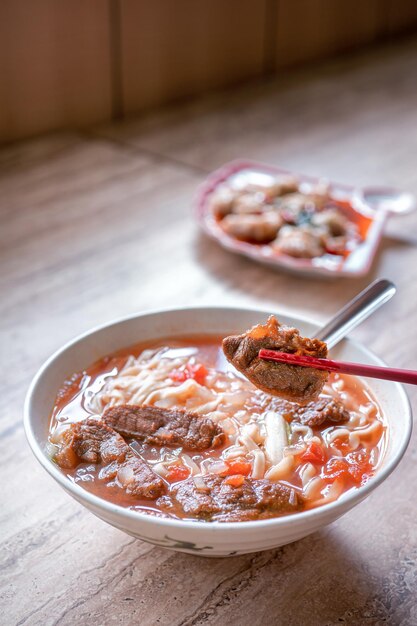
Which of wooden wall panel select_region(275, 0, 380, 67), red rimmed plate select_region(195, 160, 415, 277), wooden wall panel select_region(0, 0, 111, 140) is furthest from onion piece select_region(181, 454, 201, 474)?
wooden wall panel select_region(275, 0, 380, 67)

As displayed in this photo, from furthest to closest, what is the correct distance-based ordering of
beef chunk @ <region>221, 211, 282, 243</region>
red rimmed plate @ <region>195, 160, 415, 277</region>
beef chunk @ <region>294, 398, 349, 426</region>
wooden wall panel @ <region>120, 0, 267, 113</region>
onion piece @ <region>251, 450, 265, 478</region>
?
1. wooden wall panel @ <region>120, 0, 267, 113</region>
2. beef chunk @ <region>221, 211, 282, 243</region>
3. red rimmed plate @ <region>195, 160, 415, 277</region>
4. beef chunk @ <region>294, 398, 349, 426</region>
5. onion piece @ <region>251, 450, 265, 478</region>

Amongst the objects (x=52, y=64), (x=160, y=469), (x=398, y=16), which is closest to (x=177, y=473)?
(x=160, y=469)

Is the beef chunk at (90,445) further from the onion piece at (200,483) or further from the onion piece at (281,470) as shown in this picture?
the onion piece at (281,470)

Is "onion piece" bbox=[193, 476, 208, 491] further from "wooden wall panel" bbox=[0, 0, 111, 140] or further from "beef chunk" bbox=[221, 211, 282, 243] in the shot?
"wooden wall panel" bbox=[0, 0, 111, 140]

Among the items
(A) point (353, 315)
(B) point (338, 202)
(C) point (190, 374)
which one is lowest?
(B) point (338, 202)

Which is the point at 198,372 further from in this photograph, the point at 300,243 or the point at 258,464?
the point at 300,243

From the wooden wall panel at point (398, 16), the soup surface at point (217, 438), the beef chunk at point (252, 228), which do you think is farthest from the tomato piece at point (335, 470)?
the wooden wall panel at point (398, 16)

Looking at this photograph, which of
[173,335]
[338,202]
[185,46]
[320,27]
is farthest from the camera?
[320,27]
